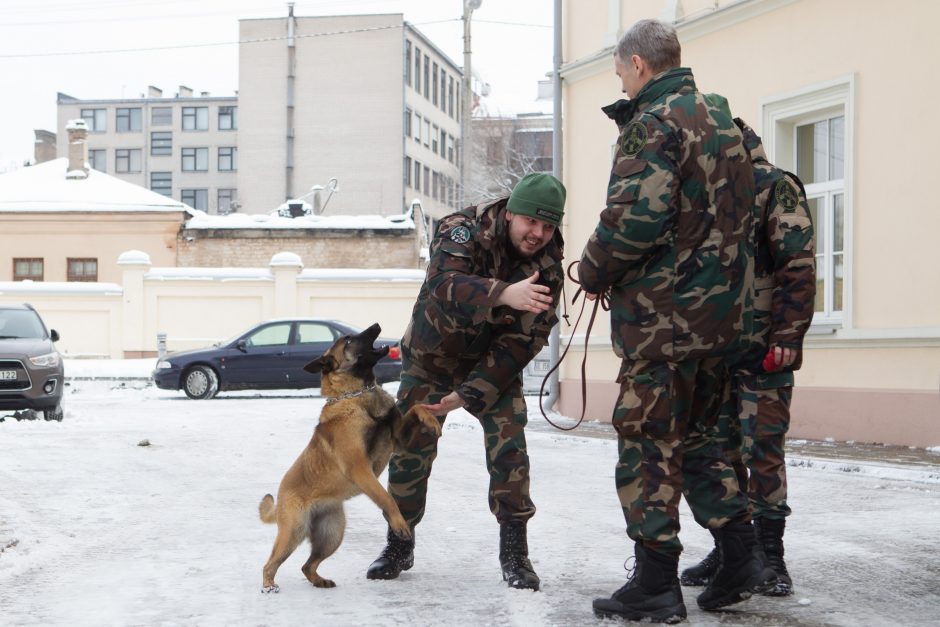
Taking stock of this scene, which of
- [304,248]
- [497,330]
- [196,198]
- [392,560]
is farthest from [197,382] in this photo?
[196,198]

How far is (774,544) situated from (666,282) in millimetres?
1388

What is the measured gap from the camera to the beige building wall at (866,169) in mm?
11320

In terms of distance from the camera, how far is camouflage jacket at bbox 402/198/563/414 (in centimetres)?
489

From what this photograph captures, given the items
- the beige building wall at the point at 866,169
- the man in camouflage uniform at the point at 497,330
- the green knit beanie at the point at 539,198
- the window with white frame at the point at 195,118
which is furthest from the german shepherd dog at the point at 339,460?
the window with white frame at the point at 195,118

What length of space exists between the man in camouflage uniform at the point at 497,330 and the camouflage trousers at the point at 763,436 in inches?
33.5

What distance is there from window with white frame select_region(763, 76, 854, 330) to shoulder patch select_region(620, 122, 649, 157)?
335 inches

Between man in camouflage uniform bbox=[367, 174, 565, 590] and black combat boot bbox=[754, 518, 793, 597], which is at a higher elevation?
man in camouflage uniform bbox=[367, 174, 565, 590]

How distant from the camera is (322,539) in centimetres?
512

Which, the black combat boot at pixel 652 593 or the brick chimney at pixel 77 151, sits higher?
the brick chimney at pixel 77 151

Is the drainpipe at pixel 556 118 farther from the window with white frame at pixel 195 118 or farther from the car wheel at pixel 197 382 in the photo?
the window with white frame at pixel 195 118

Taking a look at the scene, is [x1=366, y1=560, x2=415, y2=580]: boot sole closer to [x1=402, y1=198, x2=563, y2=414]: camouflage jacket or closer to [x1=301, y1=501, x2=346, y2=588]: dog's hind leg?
[x1=301, y1=501, x2=346, y2=588]: dog's hind leg

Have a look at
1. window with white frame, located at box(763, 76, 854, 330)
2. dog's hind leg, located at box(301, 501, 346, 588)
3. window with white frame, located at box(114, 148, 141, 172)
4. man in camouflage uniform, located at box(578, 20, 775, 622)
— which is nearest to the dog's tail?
dog's hind leg, located at box(301, 501, 346, 588)

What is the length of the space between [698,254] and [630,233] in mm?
268

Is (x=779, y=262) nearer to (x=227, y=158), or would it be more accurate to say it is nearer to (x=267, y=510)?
(x=267, y=510)
